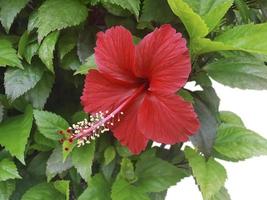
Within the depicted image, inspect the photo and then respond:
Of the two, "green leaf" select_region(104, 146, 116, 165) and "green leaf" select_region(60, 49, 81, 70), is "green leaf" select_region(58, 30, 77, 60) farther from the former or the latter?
"green leaf" select_region(104, 146, 116, 165)

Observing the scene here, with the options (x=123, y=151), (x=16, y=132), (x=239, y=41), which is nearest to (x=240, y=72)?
(x=239, y=41)

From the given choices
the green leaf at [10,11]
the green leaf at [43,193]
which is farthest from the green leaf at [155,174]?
the green leaf at [10,11]

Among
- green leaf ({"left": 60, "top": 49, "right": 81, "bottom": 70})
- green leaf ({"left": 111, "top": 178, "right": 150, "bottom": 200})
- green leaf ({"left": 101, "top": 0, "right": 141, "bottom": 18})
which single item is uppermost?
green leaf ({"left": 101, "top": 0, "right": 141, "bottom": 18})

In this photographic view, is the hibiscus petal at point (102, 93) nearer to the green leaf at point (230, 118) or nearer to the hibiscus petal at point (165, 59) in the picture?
the hibiscus petal at point (165, 59)

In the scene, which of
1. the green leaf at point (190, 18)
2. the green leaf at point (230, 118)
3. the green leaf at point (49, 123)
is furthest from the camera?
the green leaf at point (230, 118)

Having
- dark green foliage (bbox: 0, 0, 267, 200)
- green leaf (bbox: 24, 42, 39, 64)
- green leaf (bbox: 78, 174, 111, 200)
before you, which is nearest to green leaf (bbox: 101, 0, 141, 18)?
dark green foliage (bbox: 0, 0, 267, 200)

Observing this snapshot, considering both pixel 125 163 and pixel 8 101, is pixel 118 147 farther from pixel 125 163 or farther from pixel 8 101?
pixel 8 101
